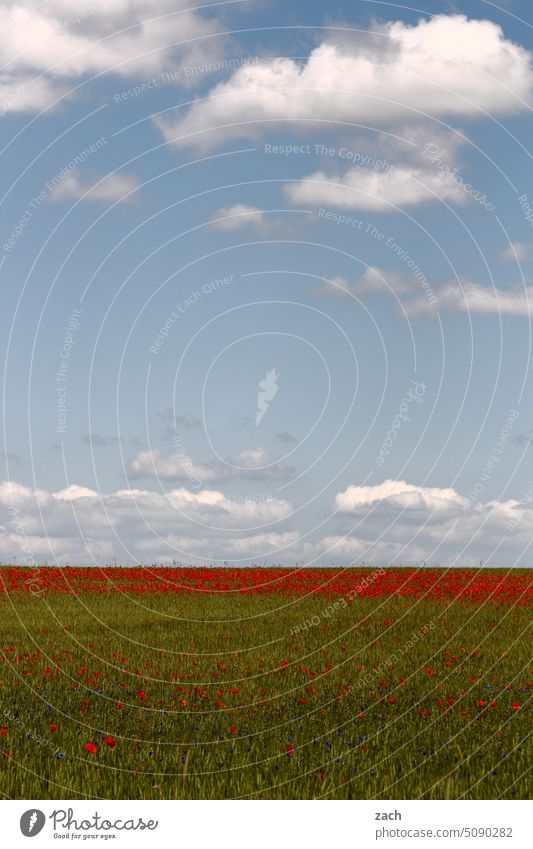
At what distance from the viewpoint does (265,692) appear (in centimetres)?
1575

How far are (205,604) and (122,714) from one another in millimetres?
13544

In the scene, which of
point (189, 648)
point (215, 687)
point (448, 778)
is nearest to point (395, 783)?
point (448, 778)
